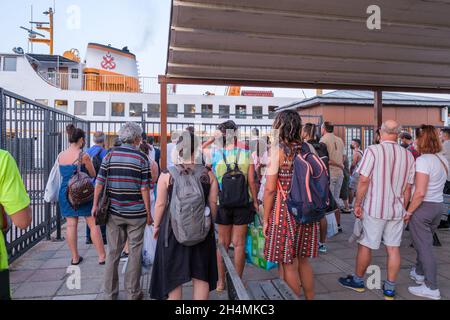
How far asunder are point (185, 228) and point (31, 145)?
12.8 feet

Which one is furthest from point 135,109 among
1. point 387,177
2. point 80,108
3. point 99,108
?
point 387,177

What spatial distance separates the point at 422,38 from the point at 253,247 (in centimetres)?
380

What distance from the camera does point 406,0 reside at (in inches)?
133

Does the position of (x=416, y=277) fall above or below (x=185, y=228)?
below

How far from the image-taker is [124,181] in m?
3.15

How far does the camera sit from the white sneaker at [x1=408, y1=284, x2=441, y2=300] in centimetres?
328

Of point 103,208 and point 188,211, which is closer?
point 188,211

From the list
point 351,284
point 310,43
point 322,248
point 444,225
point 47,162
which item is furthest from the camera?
point 444,225

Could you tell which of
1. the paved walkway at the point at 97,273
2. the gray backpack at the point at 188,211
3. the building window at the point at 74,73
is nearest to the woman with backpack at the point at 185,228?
the gray backpack at the point at 188,211

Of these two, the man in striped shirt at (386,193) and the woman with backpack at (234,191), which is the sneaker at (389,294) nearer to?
the man in striped shirt at (386,193)

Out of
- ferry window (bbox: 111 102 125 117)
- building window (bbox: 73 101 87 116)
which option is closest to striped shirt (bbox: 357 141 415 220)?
ferry window (bbox: 111 102 125 117)

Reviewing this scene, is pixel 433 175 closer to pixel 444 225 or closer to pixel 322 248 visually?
pixel 322 248
